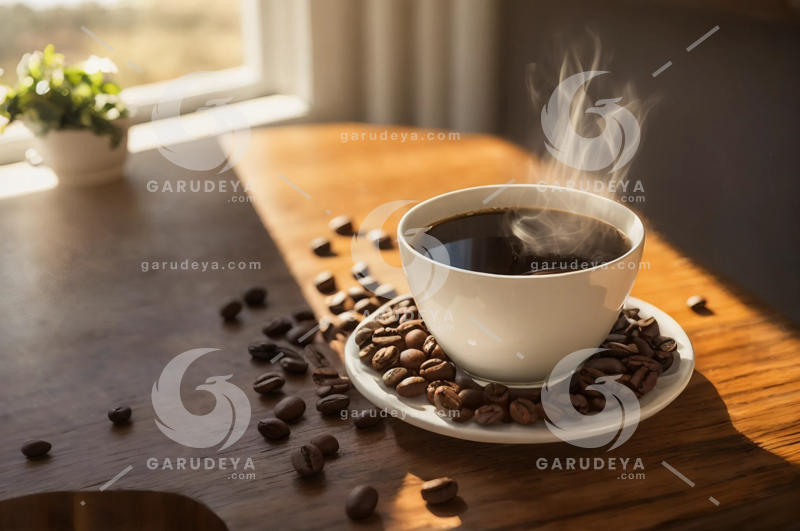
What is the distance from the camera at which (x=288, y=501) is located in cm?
64

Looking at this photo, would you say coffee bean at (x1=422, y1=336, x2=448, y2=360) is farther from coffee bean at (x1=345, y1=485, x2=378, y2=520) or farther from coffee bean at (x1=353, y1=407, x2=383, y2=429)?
coffee bean at (x1=345, y1=485, x2=378, y2=520)

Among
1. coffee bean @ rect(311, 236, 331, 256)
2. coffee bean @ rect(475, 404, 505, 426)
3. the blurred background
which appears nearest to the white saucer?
coffee bean @ rect(475, 404, 505, 426)

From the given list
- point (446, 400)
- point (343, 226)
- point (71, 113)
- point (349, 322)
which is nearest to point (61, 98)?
point (71, 113)

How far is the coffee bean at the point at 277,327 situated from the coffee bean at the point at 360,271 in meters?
0.17

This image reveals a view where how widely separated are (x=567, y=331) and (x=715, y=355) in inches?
10.0

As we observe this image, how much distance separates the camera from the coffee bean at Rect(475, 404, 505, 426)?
0.68 metres

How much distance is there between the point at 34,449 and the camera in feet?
2.31

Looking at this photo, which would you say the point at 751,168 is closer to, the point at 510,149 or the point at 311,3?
the point at 510,149

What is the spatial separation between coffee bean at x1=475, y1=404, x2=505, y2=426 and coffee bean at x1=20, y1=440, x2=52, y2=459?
41 cm

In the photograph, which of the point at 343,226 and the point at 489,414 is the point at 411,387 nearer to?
the point at 489,414

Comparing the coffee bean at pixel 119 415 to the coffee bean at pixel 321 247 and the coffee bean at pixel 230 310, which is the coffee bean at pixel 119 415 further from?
the coffee bean at pixel 321 247

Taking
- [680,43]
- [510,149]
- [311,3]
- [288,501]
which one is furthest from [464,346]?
[311,3]

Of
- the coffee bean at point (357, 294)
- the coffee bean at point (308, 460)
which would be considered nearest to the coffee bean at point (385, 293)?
the coffee bean at point (357, 294)

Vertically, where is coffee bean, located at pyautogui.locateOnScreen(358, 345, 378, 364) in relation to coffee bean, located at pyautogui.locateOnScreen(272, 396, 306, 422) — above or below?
above
